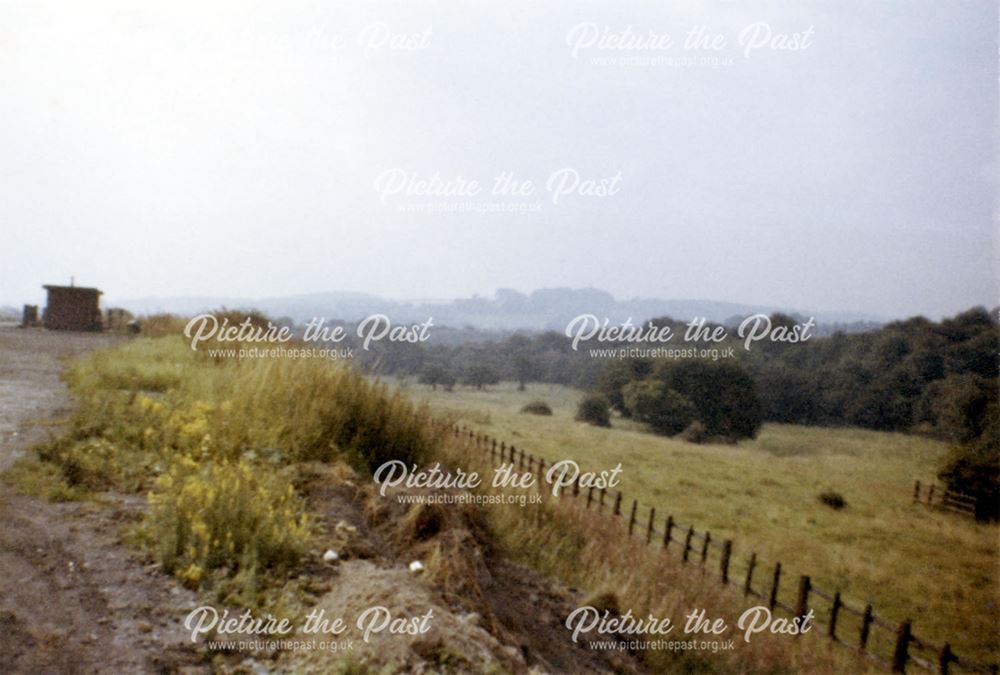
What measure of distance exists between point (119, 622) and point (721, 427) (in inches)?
1342

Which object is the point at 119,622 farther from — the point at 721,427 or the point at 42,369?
the point at 721,427

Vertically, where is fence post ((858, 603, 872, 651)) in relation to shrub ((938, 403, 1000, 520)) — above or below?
below

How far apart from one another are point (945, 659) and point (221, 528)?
9.50m

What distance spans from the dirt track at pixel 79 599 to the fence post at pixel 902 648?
9897 mm

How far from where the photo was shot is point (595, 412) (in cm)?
3788

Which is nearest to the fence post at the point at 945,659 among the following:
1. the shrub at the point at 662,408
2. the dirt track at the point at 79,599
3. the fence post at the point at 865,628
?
the fence post at the point at 865,628

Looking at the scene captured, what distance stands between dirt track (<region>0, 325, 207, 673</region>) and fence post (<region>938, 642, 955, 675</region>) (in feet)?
31.6

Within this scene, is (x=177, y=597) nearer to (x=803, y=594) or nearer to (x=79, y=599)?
(x=79, y=599)

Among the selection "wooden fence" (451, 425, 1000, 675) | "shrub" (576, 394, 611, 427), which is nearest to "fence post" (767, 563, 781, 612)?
"wooden fence" (451, 425, 1000, 675)

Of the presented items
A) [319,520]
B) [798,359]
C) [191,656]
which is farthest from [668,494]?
[191,656]

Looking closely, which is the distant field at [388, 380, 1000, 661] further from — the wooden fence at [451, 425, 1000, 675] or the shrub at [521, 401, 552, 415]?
the shrub at [521, 401, 552, 415]

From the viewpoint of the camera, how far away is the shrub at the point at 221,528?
14.1 ft

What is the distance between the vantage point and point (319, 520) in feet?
17.5

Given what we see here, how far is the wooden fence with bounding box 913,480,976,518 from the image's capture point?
1872 centimetres
